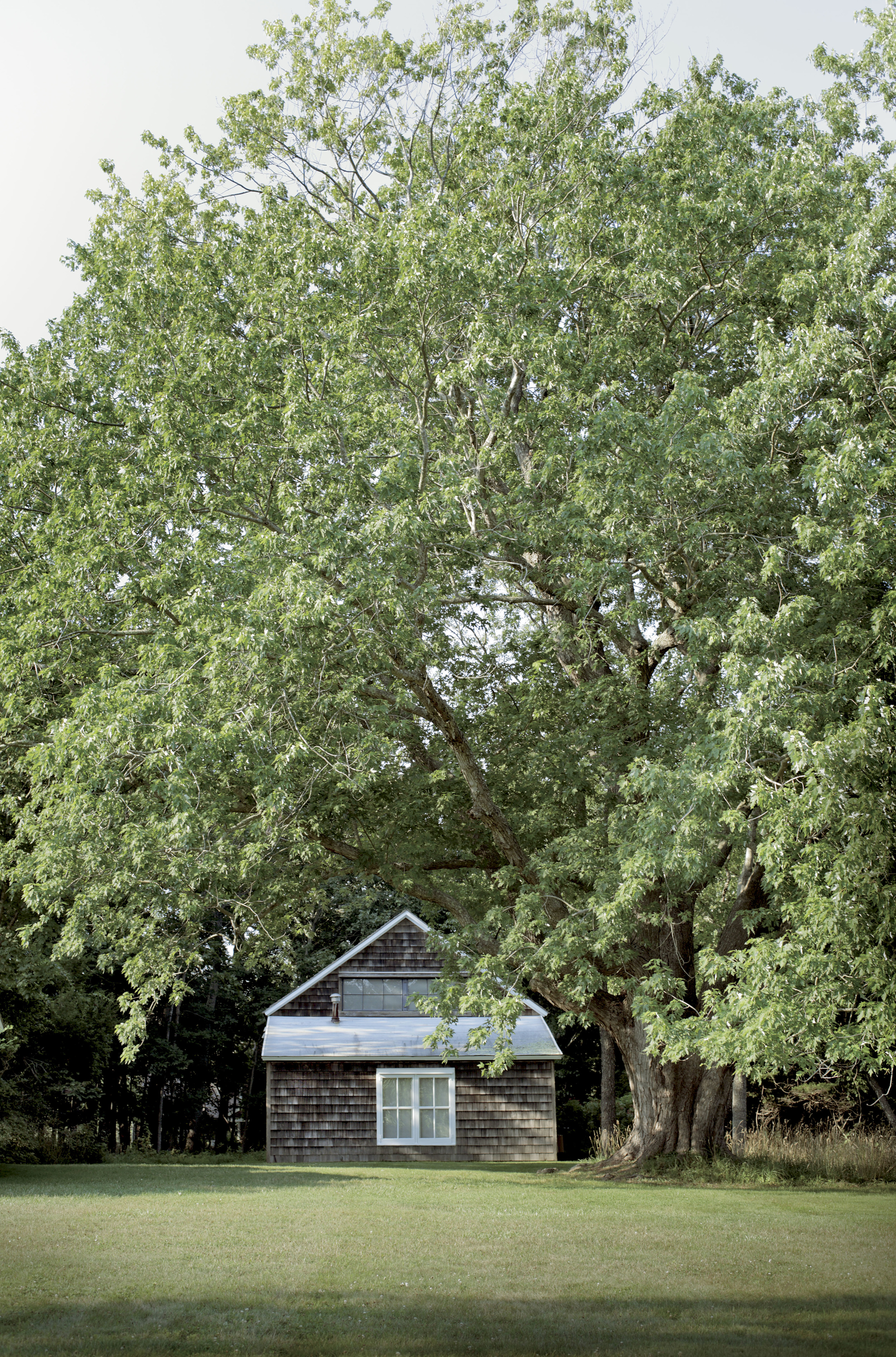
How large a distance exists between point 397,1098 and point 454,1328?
18.9 meters

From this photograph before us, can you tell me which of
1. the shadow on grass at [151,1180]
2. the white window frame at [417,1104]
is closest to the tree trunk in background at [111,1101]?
the shadow on grass at [151,1180]

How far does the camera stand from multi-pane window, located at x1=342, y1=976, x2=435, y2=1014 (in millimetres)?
27156

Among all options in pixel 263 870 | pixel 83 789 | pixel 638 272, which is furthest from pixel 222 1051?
pixel 638 272

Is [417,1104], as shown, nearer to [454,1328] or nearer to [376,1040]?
[376,1040]

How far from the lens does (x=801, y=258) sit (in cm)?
1348

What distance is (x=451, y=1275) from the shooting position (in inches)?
351

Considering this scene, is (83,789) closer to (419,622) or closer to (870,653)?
(419,622)

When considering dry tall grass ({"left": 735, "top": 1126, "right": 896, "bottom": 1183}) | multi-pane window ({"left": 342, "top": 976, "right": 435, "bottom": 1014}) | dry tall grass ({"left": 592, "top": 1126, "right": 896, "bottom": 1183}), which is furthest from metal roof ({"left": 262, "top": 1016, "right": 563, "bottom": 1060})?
dry tall grass ({"left": 735, "top": 1126, "right": 896, "bottom": 1183})

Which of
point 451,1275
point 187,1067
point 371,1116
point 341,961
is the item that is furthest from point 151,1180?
point 187,1067

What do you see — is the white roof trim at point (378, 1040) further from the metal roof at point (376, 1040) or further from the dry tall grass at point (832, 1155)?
the dry tall grass at point (832, 1155)

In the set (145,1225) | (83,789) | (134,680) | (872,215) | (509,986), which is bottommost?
(145,1225)

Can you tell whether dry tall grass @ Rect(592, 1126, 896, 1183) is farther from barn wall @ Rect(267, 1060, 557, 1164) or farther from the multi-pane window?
the multi-pane window

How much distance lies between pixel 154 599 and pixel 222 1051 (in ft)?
89.9

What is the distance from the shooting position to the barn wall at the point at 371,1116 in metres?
25.0
